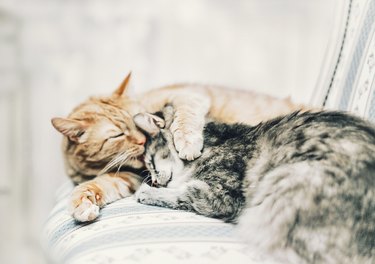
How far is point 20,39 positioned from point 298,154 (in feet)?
5.41

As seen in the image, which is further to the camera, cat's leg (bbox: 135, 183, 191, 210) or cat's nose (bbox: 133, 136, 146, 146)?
cat's nose (bbox: 133, 136, 146, 146)

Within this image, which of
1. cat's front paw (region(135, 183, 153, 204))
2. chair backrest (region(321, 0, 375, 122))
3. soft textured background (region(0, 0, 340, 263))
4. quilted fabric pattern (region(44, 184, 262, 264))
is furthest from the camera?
soft textured background (region(0, 0, 340, 263))

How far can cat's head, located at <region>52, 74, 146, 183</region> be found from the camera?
163 cm

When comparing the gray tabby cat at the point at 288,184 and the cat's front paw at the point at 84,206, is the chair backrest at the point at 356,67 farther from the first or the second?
the cat's front paw at the point at 84,206

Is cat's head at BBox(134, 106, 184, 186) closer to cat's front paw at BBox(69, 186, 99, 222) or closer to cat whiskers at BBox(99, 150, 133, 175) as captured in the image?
cat whiskers at BBox(99, 150, 133, 175)

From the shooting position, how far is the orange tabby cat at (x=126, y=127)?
4.94ft

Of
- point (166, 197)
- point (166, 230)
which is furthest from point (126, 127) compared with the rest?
point (166, 230)

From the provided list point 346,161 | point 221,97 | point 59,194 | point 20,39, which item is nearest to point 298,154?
point 346,161

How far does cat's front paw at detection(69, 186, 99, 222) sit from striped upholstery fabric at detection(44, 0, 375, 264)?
2 cm

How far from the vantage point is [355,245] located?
3.39ft

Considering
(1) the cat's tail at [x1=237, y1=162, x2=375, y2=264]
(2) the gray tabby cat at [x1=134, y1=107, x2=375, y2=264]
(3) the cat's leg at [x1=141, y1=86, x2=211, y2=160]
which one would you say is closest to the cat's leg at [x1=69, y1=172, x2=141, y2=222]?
(2) the gray tabby cat at [x1=134, y1=107, x2=375, y2=264]

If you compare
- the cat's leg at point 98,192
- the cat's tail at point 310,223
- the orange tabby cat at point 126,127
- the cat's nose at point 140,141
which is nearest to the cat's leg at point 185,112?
the orange tabby cat at point 126,127

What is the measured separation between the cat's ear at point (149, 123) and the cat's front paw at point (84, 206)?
0.31 m

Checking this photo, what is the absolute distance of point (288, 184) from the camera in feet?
3.76
